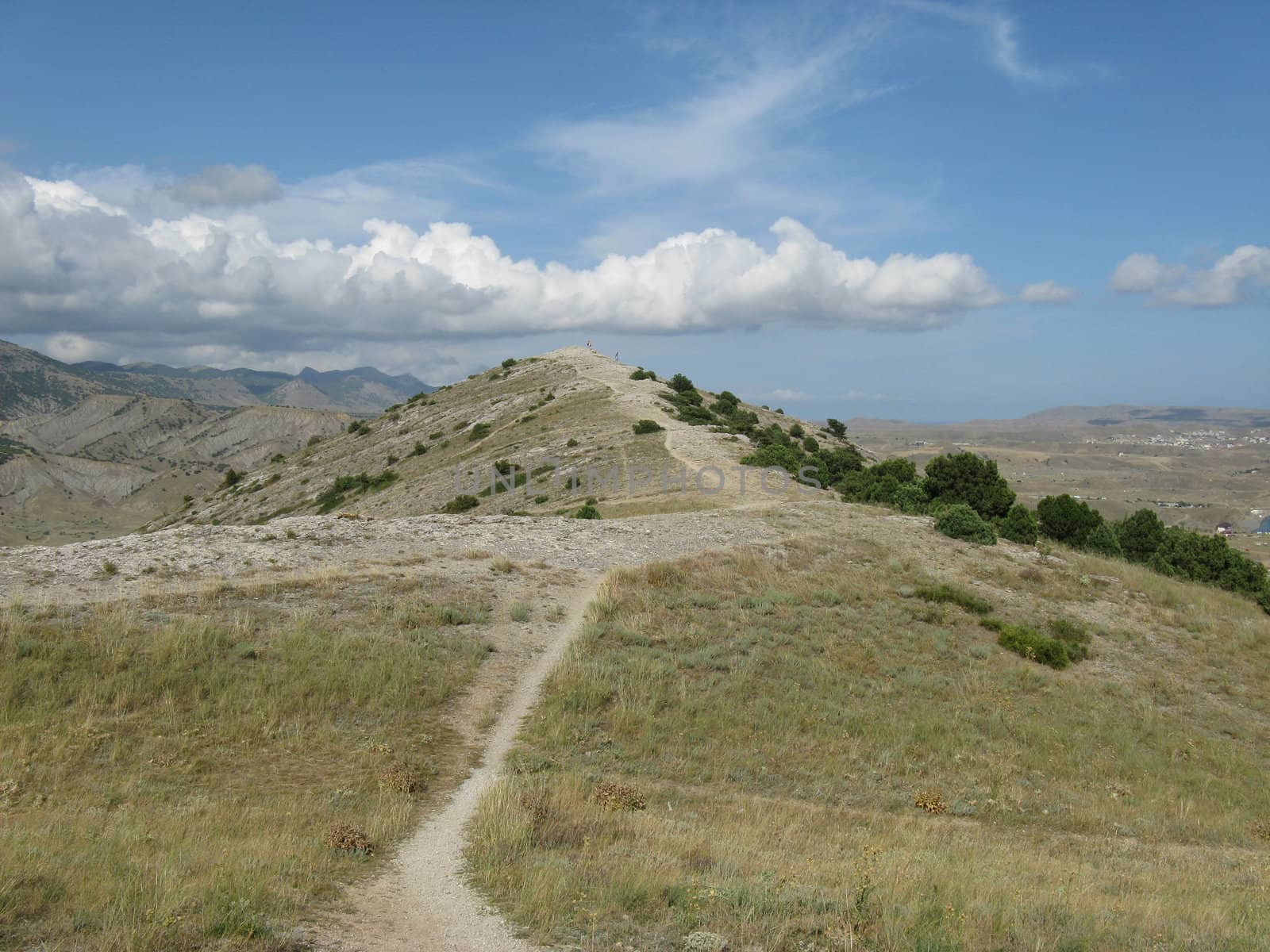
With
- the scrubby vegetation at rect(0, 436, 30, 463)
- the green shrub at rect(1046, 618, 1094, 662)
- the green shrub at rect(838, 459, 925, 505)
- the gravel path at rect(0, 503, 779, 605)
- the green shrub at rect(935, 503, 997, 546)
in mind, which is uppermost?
the green shrub at rect(838, 459, 925, 505)

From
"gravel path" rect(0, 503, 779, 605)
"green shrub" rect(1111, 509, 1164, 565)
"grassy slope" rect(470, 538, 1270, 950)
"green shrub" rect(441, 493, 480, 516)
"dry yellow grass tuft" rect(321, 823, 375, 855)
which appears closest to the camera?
"grassy slope" rect(470, 538, 1270, 950)

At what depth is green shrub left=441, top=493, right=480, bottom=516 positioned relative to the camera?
3728 cm

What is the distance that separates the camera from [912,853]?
9.14 meters

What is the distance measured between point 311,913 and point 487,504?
31252mm

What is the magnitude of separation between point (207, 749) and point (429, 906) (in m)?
5.43

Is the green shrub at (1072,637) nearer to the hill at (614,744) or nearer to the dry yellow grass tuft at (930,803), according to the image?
the hill at (614,744)

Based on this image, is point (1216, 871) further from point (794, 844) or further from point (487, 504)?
point (487, 504)

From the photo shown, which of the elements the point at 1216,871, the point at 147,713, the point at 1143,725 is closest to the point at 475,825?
the point at 147,713

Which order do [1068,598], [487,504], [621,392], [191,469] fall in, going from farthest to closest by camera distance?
[191,469]
[621,392]
[487,504]
[1068,598]

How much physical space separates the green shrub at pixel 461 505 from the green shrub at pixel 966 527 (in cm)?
2064

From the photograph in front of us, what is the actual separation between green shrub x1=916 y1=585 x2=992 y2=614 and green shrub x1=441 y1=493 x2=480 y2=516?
22.0m

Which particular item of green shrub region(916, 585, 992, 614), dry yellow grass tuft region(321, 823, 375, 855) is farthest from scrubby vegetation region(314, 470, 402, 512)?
dry yellow grass tuft region(321, 823, 375, 855)

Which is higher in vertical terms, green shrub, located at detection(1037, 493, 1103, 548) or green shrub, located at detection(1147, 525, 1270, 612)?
green shrub, located at detection(1037, 493, 1103, 548)

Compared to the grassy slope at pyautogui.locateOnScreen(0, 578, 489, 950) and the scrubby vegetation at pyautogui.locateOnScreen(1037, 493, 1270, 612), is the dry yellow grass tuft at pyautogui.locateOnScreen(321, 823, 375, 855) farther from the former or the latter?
the scrubby vegetation at pyautogui.locateOnScreen(1037, 493, 1270, 612)
